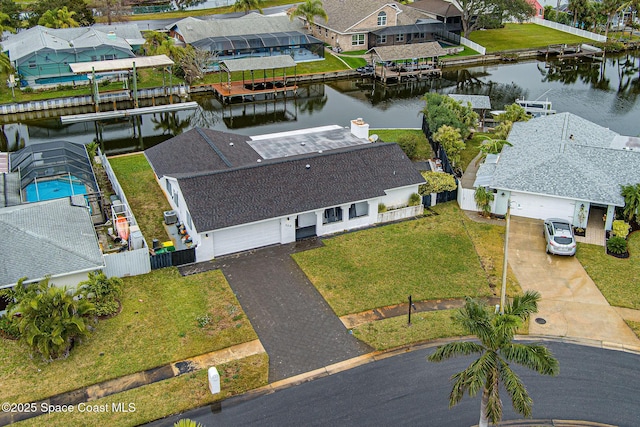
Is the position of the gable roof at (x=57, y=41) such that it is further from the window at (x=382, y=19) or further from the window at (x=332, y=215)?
the window at (x=332, y=215)

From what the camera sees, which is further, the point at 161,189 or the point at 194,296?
the point at 161,189

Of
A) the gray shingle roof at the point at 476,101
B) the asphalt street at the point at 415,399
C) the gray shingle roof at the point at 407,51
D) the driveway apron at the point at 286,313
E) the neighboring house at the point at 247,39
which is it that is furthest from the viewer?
the neighboring house at the point at 247,39

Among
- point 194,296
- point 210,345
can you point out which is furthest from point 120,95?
point 210,345

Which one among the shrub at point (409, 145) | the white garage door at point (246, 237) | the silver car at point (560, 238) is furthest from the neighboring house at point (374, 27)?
the white garage door at point (246, 237)

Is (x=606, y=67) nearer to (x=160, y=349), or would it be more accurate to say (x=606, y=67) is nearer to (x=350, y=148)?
(x=350, y=148)

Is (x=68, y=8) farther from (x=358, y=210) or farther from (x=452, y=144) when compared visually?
(x=358, y=210)

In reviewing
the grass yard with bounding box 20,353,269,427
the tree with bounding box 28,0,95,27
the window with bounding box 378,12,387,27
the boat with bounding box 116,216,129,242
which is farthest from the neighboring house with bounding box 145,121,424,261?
the tree with bounding box 28,0,95,27
